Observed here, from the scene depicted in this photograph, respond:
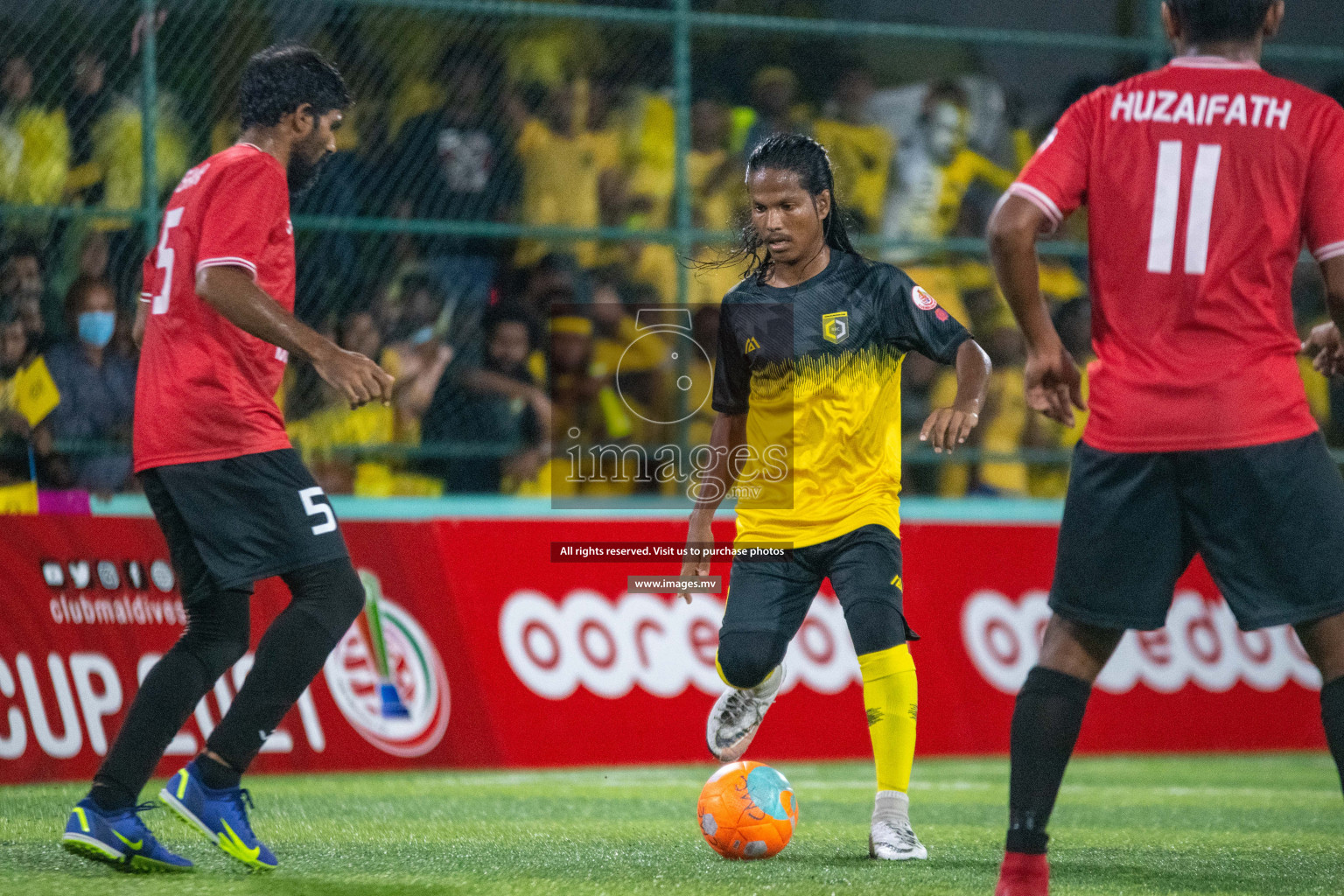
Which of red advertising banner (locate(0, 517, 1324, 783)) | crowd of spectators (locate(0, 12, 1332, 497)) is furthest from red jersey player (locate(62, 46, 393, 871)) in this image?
crowd of spectators (locate(0, 12, 1332, 497))

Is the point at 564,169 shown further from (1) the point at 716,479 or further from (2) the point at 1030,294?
(2) the point at 1030,294

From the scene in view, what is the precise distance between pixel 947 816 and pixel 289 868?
9.00 ft

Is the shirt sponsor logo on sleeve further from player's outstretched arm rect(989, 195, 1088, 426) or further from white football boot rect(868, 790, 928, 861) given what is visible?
white football boot rect(868, 790, 928, 861)

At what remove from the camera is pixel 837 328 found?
5.09m

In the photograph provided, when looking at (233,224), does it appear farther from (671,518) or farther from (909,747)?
(671,518)

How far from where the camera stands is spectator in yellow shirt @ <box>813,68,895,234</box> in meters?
10.5

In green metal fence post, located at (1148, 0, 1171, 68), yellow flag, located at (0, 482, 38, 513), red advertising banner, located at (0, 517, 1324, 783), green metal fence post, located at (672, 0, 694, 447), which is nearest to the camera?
red advertising banner, located at (0, 517, 1324, 783)

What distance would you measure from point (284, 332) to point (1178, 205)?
2.16 metres

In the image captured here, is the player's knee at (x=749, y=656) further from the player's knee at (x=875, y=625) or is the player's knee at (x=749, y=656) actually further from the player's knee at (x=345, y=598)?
the player's knee at (x=345, y=598)

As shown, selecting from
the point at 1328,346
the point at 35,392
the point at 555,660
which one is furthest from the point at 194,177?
the point at 555,660

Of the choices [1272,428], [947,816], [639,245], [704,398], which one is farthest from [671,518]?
[1272,428]

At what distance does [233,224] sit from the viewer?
4277mm

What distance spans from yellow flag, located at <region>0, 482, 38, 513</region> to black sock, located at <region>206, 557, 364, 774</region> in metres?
3.63

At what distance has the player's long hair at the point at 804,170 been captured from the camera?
16.7ft
